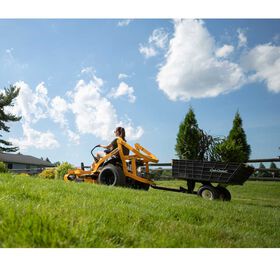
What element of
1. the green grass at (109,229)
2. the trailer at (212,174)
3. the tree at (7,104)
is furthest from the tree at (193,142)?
the tree at (7,104)

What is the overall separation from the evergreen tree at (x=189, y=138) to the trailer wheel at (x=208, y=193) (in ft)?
18.9

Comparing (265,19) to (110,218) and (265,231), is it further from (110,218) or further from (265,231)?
(110,218)

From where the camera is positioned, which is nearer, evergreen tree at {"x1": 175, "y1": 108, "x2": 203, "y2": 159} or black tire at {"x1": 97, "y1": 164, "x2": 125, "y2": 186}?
black tire at {"x1": 97, "y1": 164, "x2": 125, "y2": 186}

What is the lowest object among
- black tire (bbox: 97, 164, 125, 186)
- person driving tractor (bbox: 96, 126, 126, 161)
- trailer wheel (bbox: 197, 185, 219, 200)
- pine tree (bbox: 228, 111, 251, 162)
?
trailer wheel (bbox: 197, 185, 219, 200)

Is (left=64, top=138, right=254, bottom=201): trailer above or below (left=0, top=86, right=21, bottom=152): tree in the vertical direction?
below

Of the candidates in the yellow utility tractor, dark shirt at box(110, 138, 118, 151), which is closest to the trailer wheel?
the yellow utility tractor

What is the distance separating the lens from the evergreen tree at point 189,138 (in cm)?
1198

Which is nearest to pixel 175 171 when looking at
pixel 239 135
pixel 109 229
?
pixel 109 229

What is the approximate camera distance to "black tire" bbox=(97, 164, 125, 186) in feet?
19.0

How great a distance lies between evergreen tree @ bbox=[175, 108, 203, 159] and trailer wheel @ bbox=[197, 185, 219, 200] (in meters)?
5.77

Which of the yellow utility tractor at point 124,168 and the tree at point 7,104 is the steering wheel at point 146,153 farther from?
the tree at point 7,104

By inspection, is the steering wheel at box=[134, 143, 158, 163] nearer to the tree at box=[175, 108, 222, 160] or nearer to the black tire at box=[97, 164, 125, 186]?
the black tire at box=[97, 164, 125, 186]
